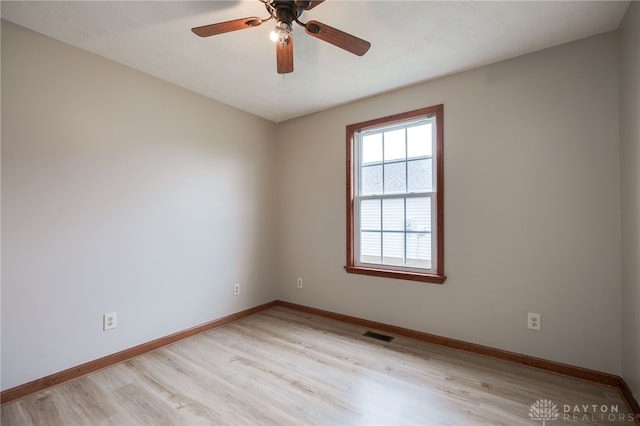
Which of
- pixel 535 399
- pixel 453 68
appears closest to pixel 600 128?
pixel 453 68

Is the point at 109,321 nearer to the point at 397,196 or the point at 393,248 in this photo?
the point at 393,248

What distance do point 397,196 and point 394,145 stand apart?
54cm

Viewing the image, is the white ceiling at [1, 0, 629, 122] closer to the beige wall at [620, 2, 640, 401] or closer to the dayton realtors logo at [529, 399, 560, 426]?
the beige wall at [620, 2, 640, 401]

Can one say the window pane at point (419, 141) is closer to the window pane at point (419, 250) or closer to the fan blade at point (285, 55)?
the window pane at point (419, 250)

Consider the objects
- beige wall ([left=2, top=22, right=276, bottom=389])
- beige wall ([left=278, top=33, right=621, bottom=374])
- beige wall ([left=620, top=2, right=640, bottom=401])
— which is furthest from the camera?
beige wall ([left=278, top=33, right=621, bottom=374])

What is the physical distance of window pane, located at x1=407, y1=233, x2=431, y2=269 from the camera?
2.80 m

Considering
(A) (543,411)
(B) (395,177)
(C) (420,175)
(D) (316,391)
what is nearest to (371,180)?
(B) (395,177)

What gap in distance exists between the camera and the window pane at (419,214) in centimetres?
281

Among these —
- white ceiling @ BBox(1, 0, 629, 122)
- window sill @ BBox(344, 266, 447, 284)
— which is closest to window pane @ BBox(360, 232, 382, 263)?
window sill @ BBox(344, 266, 447, 284)

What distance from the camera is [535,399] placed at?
6.13 ft

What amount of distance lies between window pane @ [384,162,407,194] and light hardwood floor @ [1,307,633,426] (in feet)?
4.92

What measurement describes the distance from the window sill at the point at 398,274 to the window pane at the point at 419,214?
430 mm

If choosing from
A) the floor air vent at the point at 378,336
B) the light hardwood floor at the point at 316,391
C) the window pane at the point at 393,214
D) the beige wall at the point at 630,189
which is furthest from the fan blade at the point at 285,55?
the floor air vent at the point at 378,336

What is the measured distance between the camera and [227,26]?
162 cm
